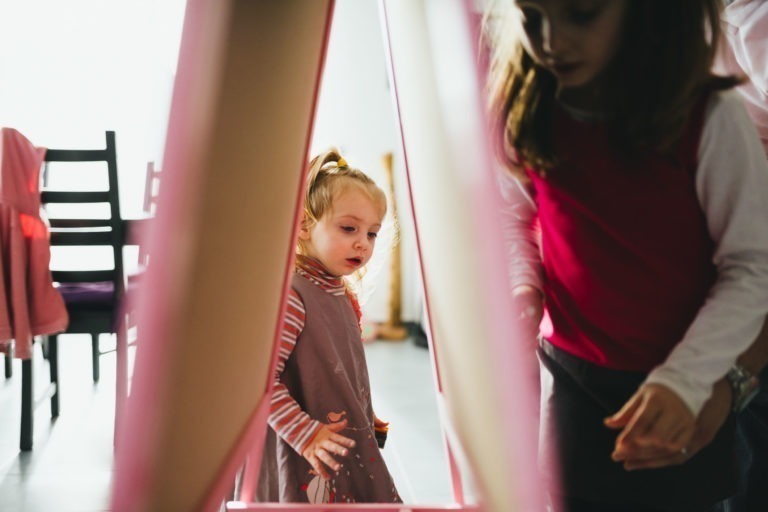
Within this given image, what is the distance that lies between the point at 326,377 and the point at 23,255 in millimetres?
1169

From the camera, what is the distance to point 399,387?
7.59 feet

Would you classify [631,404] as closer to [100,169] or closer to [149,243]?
[149,243]

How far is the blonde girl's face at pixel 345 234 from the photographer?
82 centimetres

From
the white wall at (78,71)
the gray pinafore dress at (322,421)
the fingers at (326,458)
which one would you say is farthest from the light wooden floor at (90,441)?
the white wall at (78,71)

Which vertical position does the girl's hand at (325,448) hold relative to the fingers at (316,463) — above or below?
above

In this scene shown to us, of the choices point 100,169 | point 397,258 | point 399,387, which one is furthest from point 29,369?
point 397,258

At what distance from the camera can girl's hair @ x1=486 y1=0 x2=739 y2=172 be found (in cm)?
32

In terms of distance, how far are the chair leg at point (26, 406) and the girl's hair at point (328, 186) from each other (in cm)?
117

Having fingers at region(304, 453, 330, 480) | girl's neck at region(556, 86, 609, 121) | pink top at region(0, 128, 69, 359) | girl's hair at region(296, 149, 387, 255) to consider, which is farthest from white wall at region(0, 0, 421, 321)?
girl's neck at region(556, 86, 609, 121)

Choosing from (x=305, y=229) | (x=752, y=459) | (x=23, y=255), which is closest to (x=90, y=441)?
(x=23, y=255)

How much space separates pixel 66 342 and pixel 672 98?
3152 millimetres

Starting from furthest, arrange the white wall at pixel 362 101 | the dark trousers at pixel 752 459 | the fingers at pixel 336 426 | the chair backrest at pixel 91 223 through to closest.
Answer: the white wall at pixel 362 101, the chair backrest at pixel 91 223, the fingers at pixel 336 426, the dark trousers at pixel 752 459

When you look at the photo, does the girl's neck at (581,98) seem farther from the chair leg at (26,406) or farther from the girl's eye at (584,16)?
the chair leg at (26,406)

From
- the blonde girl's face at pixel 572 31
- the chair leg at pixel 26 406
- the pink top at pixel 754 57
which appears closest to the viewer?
the blonde girl's face at pixel 572 31
